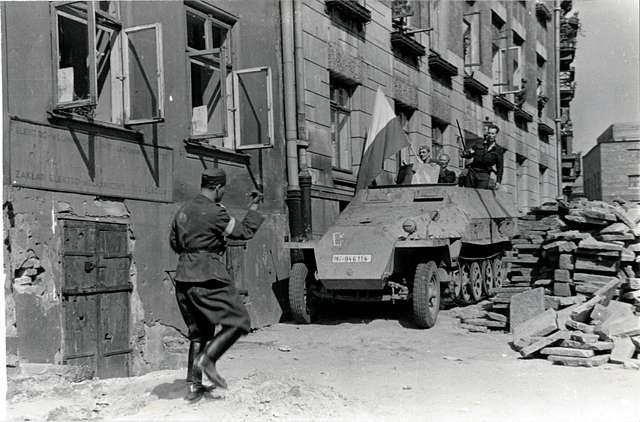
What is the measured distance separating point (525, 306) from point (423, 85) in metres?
8.36

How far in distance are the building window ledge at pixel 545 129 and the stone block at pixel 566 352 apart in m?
20.0

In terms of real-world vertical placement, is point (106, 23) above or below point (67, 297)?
above

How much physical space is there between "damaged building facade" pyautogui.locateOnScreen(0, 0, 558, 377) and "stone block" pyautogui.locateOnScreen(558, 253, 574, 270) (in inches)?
144

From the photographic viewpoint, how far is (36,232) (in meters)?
7.03

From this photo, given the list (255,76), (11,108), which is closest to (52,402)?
(11,108)

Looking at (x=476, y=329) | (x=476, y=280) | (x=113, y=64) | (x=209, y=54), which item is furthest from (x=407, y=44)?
(x=113, y=64)

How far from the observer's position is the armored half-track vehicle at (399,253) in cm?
1012

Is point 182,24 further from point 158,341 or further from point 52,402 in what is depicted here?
point 52,402

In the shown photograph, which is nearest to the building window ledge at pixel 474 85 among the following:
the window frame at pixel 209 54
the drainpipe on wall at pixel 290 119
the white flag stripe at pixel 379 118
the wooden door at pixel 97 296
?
the white flag stripe at pixel 379 118

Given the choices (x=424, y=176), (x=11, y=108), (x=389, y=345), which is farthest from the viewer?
(x=424, y=176)

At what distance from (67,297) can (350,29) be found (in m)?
8.20

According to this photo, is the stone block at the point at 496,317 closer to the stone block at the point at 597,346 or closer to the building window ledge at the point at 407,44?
the stone block at the point at 597,346

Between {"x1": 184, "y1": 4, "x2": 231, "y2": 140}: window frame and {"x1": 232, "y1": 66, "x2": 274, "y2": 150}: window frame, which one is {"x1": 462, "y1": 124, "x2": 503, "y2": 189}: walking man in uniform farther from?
{"x1": 184, "y1": 4, "x2": 231, "y2": 140}: window frame

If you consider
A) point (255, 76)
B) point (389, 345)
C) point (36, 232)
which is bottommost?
point (389, 345)
